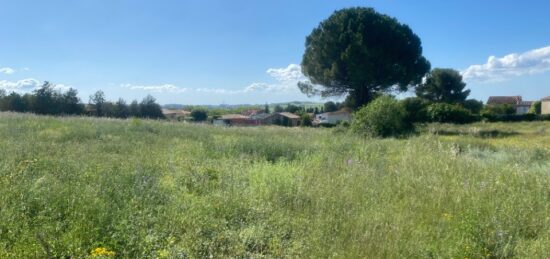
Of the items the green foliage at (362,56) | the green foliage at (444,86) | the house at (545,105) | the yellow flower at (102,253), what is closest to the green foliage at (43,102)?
the green foliage at (362,56)

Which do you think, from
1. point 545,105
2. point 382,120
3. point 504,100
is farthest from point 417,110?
point 504,100

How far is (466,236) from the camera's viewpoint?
3707 mm

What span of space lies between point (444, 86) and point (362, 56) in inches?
1057

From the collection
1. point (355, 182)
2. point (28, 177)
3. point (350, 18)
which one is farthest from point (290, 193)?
point (350, 18)

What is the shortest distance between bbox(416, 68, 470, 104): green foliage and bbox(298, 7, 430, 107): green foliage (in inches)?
761

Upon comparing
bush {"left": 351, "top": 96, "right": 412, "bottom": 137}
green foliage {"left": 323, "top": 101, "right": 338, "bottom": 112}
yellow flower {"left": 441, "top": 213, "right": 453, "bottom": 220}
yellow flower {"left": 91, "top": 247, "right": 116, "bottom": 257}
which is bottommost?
Answer: yellow flower {"left": 441, "top": 213, "right": 453, "bottom": 220}

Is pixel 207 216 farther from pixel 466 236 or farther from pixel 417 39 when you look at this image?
pixel 417 39

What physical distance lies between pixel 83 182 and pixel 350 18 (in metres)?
31.0

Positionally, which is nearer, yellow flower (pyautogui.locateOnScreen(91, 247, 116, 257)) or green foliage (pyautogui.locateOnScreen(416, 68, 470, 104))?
yellow flower (pyautogui.locateOnScreen(91, 247, 116, 257))

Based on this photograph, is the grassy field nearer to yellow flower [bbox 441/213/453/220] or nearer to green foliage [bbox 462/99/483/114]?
yellow flower [bbox 441/213/453/220]

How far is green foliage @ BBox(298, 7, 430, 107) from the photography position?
99.8ft

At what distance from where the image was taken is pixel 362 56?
30.1 meters

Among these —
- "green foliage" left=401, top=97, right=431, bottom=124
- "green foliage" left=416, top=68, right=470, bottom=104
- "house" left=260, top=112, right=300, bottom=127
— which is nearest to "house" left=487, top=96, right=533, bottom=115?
"green foliage" left=416, top=68, right=470, bottom=104

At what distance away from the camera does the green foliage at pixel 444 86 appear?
51.1 metres
